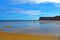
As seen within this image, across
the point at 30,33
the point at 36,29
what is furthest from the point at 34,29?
the point at 30,33

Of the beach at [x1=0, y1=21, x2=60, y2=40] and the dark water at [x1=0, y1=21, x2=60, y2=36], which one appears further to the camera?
the dark water at [x1=0, y1=21, x2=60, y2=36]

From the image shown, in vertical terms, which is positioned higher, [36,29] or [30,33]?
[36,29]

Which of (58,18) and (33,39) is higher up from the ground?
(58,18)

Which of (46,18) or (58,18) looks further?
(46,18)

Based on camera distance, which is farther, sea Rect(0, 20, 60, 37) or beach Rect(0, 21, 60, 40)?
sea Rect(0, 20, 60, 37)

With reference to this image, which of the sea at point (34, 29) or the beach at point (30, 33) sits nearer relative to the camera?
the beach at point (30, 33)

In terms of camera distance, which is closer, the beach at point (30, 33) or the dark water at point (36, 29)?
the beach at point (30, 33)

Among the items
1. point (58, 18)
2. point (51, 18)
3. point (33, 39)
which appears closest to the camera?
point (33, 39)

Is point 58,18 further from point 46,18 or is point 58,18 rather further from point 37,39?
point 37,39

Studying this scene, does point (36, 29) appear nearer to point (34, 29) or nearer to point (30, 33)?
point (34, 29)

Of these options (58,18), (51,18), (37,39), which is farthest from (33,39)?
(51,18)

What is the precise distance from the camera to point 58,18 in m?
62.2

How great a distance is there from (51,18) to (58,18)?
5.90 meters

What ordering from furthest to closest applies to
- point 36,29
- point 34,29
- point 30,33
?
1. point 34,29
2. point 36,29
3. point 30,33
